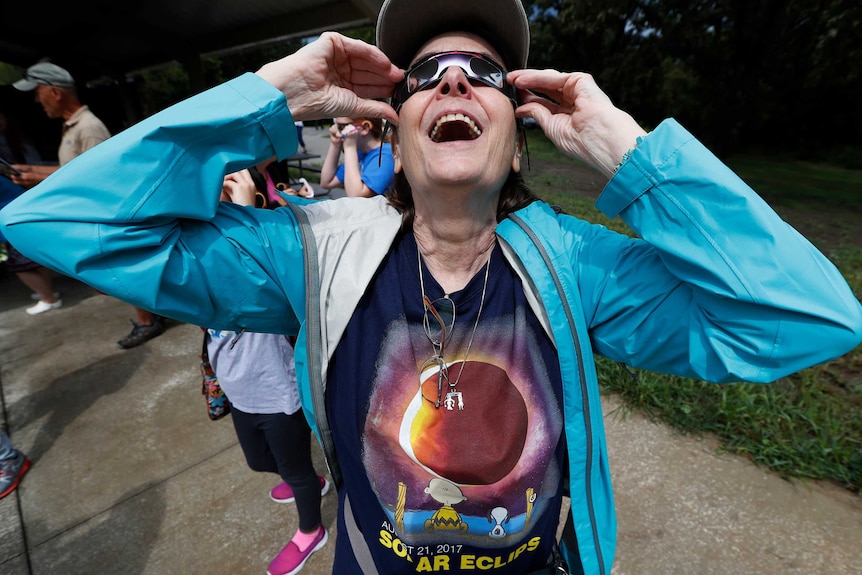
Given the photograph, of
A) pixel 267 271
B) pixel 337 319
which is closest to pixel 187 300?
pixel 267 271

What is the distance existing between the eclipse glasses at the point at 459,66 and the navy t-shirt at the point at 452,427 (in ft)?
1.91

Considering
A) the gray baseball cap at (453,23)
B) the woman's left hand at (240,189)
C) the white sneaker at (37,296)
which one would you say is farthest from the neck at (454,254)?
the white sneaker at (37,296)

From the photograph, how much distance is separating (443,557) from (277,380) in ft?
3.56

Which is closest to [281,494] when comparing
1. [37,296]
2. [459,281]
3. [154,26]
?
[459,281]

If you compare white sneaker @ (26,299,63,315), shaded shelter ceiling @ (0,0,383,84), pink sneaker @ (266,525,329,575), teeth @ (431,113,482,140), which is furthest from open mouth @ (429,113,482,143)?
white sneaker @ (26,299,63,315)

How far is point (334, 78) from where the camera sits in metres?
1.36

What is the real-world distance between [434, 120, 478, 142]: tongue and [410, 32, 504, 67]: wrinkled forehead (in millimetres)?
228

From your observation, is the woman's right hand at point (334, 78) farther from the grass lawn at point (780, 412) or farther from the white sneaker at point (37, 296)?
the white sneaker at point (37, 296)

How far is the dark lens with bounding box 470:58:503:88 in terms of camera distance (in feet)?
4.30

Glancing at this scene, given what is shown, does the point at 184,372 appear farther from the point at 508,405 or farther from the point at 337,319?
the point at 508,405

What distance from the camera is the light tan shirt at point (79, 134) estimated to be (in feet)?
12.7

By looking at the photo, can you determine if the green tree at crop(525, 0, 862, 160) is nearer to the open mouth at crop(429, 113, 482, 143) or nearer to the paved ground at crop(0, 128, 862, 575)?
the paved ground at crop(0, 128, 862, 575)

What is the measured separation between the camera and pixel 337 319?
45.7 inches

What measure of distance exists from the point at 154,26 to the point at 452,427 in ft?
30.5
